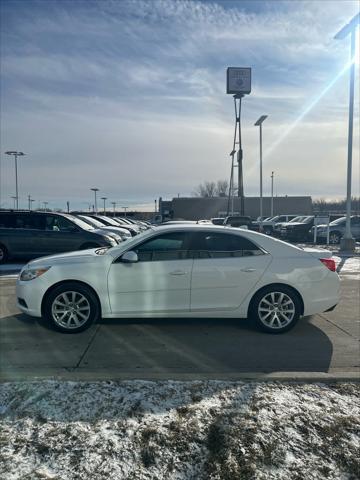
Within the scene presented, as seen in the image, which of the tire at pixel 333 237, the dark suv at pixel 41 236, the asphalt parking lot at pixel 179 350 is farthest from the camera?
the tire at pixel 333 237

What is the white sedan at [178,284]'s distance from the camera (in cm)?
527

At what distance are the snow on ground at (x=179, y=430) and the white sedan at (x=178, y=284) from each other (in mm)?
1702

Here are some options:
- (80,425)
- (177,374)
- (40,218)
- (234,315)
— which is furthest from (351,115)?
(80,425)

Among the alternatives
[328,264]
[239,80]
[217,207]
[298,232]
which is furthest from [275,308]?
[217,207]

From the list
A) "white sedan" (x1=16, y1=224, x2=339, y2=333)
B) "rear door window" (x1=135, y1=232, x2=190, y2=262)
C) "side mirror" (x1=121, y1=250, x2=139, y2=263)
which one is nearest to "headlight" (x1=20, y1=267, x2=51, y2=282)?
"white sedan" (x1=16, y1=224, x2=339, y2=333)

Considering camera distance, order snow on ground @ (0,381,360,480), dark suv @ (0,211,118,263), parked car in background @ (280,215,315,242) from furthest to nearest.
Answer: parked car in background @ (280,215,315,242) < dark suv @ (0,211,118,263) < snow on ground @ (0,381,360,480)

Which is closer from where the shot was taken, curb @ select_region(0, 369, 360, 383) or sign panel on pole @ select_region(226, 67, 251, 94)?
curb @ select_region(0, 369, 360, 383)

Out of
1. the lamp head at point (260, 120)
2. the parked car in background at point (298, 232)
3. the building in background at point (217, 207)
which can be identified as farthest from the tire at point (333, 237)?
the building in background at point (217, 207)

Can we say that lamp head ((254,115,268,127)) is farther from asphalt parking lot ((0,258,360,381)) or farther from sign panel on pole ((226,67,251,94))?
asphalt parking lot ((0,258,360,381))

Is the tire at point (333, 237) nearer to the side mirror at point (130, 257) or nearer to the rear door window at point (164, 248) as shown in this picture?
the rear door window at point (164, 248)

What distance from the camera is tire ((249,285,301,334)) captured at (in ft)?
17.6

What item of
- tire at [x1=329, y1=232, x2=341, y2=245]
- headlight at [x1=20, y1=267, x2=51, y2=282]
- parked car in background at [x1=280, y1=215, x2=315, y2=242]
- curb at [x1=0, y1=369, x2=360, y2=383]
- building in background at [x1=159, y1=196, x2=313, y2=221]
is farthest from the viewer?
building in background at [x1=159, y1=196, x2=313, y2=221]

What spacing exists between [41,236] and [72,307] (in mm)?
7377

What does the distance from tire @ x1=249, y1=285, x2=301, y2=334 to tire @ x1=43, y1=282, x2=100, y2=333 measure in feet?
7.20
